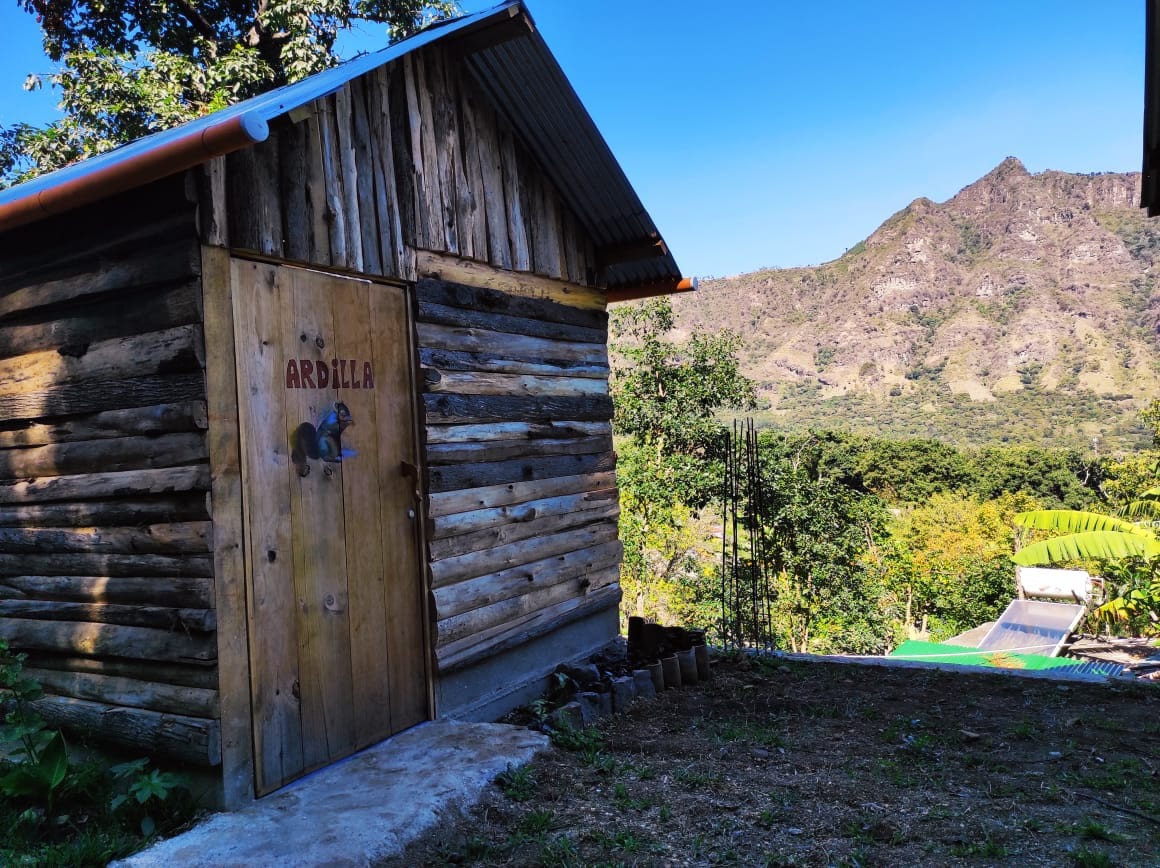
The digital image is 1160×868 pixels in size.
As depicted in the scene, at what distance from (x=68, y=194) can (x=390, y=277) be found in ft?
A: 5.89

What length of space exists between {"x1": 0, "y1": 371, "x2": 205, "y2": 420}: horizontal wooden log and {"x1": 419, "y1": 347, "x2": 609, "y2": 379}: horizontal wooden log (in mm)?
1615

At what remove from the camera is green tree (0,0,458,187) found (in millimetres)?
Answer: 13336

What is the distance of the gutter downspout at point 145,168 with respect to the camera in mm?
3000

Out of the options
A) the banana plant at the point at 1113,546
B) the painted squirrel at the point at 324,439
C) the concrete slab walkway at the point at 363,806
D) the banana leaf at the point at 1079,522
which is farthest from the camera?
the banana leaf at the point at 1079,522

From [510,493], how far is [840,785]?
2.78 metres


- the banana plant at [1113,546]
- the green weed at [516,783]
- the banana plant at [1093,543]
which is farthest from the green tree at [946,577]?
the green weed at [516,783]

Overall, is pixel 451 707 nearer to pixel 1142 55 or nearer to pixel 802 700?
pixel 802 700

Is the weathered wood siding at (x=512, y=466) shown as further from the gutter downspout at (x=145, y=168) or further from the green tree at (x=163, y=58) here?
the green tree at (x=163, y=58)

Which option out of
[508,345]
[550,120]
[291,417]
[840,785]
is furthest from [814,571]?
[291,417]

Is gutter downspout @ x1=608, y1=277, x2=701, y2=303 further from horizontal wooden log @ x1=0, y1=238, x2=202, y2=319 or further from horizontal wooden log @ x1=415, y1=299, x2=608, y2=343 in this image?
horizontal wooden log @ x1=0, y1=238, x2=202, y2=319

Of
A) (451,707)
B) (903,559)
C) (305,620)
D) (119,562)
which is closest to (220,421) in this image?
(119,562)

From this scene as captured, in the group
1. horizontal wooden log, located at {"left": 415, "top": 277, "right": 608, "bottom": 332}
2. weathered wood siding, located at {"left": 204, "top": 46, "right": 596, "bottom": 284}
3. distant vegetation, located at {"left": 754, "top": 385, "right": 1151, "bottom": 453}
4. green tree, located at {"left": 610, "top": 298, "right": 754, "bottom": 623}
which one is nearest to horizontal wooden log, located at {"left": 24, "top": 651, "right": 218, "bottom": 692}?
weathered wood siding, located at {"left": 204, "top": 46, "right": 596, "bottom": 284}

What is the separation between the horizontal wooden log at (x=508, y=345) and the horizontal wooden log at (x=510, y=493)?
0.94 metres

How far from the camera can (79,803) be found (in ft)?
12.2
